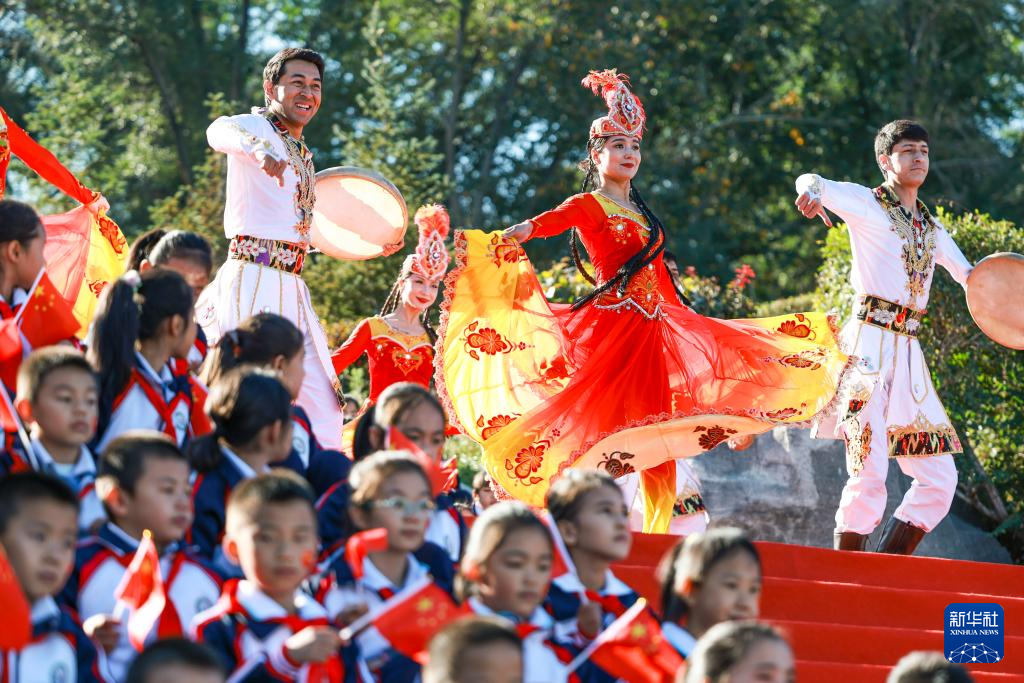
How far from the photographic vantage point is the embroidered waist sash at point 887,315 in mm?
7562

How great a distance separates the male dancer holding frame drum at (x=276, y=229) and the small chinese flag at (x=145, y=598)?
2.51 meters

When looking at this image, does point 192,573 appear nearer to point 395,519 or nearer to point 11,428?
point 395,519

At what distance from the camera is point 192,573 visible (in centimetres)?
419

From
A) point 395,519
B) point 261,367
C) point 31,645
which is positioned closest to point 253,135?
point 261,367

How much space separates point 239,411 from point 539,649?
1106mm

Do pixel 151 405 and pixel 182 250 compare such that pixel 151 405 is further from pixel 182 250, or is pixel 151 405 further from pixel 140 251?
pixel 140 251

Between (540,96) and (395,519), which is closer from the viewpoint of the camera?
Answer: (395,519)

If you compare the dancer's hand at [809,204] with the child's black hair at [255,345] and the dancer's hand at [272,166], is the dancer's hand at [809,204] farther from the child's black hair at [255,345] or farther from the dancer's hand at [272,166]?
the child's black hair at [255,345]

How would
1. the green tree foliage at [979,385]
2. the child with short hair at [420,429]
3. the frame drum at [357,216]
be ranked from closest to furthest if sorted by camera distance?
the child with short hair at [420,429] → the frame drum at [357,216] → the green tree foliage at [979,385]

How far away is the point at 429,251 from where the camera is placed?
8.25 metres

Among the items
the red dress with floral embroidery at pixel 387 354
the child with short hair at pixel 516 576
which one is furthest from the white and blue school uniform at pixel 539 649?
the red dress with floral embroidery at pixel 387 354

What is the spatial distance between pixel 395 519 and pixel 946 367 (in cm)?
690

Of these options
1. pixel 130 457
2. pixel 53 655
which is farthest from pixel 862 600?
pixel 53 655

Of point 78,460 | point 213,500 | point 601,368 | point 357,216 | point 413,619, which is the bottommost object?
point 413,619
